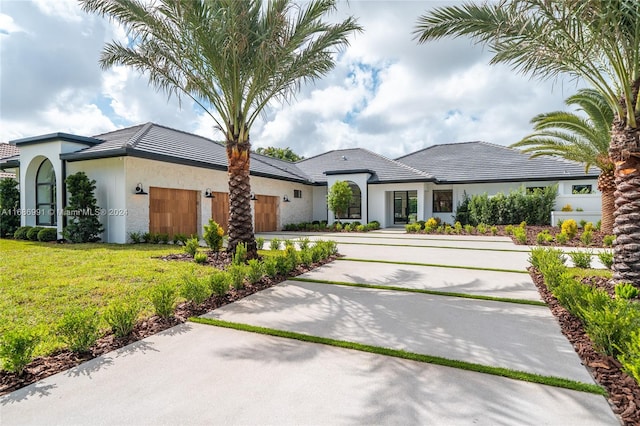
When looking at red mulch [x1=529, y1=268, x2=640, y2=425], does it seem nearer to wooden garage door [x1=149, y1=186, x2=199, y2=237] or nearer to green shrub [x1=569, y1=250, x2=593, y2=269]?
green shrub [x1=569, y1=250, x2=593, y2=269]

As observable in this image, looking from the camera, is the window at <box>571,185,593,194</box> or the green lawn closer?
the green lawn

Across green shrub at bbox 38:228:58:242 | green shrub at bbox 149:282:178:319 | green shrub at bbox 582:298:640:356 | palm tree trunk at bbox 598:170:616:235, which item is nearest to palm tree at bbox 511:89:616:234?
palm tree trunk at bbox 598:170:616:235

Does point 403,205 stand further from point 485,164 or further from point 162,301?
point 162,301

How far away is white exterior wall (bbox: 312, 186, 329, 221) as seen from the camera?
2495 cm

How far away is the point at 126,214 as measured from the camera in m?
12.3

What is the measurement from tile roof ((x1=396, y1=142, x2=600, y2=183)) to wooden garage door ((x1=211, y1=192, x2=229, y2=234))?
562 inches

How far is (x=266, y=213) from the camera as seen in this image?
801 inches

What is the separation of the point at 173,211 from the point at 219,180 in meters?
3.08

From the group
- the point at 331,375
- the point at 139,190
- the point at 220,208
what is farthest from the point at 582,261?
the point at 220,208

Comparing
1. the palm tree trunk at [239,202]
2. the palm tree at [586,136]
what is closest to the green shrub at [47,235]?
the palm tree trunk at [239,202]

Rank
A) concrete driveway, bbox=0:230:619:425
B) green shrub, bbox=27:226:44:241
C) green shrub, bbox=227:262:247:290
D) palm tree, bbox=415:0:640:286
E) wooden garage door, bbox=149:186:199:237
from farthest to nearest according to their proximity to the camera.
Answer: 1. wooden garage door, bbox=149:186:199:237
2. green shrub, bbox=27:226:44:241
3. green shrub, bbox=227:262:247:290
4. palm tree, bbox=415:0:640:286
5. concrete driveway, bbox=0:230:619:425

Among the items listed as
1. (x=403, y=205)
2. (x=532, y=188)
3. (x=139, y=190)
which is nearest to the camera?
(x=139, y=190)

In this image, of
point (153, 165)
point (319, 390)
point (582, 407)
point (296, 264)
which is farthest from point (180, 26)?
point (582, 407)

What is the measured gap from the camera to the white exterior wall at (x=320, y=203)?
25.0 metres
